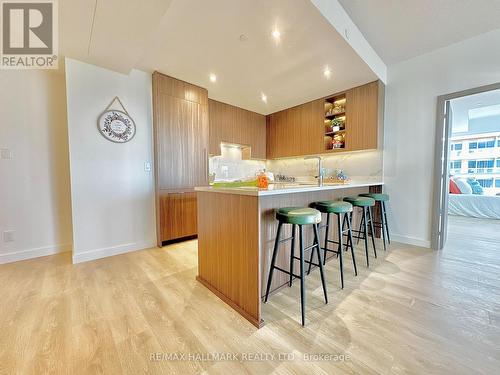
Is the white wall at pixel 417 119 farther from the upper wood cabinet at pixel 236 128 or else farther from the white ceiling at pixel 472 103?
the upper wood cabinet at pixel 236 128

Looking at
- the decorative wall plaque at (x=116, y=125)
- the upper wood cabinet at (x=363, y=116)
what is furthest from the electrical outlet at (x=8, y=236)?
the upper wood cabinet at (x=363, y=116)

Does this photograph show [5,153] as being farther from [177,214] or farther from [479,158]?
[479,158]

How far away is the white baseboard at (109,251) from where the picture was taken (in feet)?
7.85

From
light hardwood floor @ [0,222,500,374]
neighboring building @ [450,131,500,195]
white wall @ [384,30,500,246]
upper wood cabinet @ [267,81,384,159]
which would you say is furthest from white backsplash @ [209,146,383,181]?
neighboring building @ [450,131,500,195]

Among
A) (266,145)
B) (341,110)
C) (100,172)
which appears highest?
(341,110)

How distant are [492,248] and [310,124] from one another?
3175mm

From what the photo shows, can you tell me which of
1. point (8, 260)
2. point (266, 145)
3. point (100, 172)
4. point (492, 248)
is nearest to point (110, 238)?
point (100, 172)

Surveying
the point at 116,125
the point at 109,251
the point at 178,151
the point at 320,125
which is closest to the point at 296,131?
the point at 320,125

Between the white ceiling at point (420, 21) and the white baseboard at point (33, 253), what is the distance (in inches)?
171

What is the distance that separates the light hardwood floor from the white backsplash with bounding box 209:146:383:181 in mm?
1737

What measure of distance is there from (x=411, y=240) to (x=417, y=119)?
1753mm

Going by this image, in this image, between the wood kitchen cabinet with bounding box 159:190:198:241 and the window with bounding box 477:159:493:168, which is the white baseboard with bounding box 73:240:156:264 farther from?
the window with bounding box 477:159:493:168

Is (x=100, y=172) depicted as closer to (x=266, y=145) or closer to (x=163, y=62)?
(x=163, y=62)

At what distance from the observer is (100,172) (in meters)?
2.52
